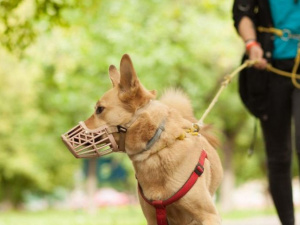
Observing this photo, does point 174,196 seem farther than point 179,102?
No

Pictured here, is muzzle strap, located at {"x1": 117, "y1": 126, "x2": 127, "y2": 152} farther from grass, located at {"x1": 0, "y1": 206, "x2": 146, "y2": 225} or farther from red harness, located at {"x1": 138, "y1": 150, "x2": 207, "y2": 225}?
grass, located at {"x1": 0, "y1": 206, "x2": 146, "y2": 225}

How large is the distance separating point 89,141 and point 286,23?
7.63 ft

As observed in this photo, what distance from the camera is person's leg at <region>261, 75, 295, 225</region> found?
556 cm

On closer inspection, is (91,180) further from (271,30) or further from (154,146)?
(154,146)

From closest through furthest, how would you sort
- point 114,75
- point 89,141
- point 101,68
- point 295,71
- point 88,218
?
1. point 89,141
2. point 114,75
3. point 295,71
4. point 88,218
5. point 101,68

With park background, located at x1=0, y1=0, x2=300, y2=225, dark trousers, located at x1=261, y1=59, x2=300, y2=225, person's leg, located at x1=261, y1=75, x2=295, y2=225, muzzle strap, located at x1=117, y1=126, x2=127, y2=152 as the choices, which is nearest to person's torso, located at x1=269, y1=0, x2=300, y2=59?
dark trousers, located at x1=261, y1=59, x2=300, y2=225

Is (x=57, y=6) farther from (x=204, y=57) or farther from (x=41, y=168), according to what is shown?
(x=41, y=168)

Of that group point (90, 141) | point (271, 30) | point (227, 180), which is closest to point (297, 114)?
point (271, 30)

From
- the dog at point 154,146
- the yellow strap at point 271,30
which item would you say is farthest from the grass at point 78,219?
the dog at point 154,146

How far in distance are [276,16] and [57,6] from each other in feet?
9.77

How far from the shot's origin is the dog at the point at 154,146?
4.27 metres

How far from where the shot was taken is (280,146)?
5.64m

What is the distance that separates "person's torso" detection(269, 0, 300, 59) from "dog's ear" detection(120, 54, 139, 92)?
1838mm

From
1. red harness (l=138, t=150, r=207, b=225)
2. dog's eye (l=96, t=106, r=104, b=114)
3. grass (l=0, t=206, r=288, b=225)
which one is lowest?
grass (l=0, t=206, r=288, b=225)
